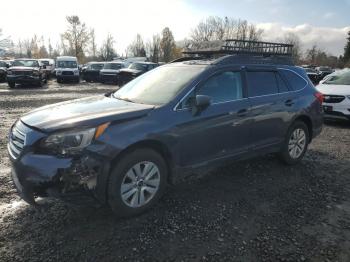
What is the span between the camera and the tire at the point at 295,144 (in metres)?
5.74

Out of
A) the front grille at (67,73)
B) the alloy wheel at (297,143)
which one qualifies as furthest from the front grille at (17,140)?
the front grille at (67,73)

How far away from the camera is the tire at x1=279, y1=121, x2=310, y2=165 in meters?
5.74

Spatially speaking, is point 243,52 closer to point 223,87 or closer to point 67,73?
point 223,87

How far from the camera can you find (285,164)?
5.91 metres

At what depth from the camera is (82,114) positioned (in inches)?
148

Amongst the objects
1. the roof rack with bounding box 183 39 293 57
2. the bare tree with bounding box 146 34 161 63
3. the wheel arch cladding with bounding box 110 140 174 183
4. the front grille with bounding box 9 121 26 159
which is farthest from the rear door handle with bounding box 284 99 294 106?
the bare tree with bounding box 146 34 161 63

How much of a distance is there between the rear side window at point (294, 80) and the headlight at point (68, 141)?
3.68m

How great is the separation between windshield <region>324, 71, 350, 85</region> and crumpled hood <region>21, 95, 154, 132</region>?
28.2 feet

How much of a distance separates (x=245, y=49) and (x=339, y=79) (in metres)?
6.63

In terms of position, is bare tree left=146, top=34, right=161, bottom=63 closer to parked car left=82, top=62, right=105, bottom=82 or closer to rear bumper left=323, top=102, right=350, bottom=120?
parked car left=82, top=62, right=105, bottom=82

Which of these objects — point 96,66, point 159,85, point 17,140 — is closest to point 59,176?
point 17,140

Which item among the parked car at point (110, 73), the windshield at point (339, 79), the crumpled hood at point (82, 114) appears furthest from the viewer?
the parked car at point (110, 73)

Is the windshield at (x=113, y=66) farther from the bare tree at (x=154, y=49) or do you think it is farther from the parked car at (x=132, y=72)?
the bare tree at (x=154, y=49)

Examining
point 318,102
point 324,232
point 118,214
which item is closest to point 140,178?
point 118,214
